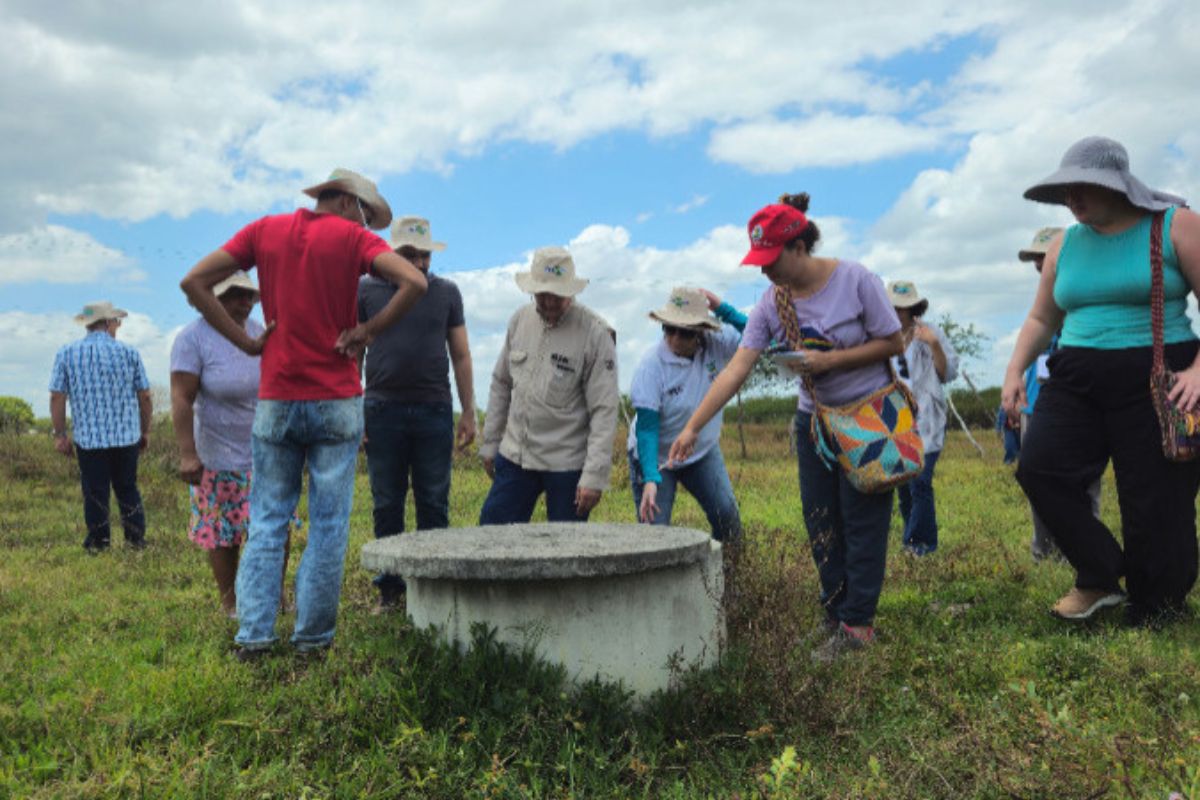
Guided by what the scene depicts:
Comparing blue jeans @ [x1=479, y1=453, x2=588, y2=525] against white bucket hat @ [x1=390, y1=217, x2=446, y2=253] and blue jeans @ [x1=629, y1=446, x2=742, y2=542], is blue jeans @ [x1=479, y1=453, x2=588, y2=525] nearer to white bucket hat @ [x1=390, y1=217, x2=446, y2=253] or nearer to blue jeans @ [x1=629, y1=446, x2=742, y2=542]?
blue jeans @ [x1=629, y1=446, x2=742, y2=542]

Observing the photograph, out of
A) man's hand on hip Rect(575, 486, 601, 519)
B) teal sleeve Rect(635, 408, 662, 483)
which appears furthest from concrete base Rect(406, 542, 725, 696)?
teal sleeve Rect(635, 408, 662, 483)

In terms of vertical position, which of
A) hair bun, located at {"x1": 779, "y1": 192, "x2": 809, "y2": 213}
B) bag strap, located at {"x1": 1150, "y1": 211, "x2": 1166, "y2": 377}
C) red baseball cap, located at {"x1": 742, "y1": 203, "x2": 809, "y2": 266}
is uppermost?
hair bun, located at {"x1": 779, "y1": 192, "x2": 809, "y2": 213}

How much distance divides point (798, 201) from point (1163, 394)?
1757 mm

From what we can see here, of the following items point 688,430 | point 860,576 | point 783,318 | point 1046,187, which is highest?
point 1046,187

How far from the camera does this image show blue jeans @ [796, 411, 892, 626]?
464 centimetres

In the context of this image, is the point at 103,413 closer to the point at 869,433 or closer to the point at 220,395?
the point at 220,395

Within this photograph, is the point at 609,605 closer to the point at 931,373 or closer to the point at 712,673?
the point at 712,673

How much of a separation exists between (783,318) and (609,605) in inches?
63.9

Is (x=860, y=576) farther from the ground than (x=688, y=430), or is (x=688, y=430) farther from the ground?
(x=688, y=430)

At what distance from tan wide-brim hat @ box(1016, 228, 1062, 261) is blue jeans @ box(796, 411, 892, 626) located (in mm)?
2714

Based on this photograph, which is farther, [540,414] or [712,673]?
[540,414]

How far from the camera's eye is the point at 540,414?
5312mm

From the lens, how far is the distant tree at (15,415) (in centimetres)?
1848

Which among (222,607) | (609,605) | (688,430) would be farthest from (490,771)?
(222,607)
